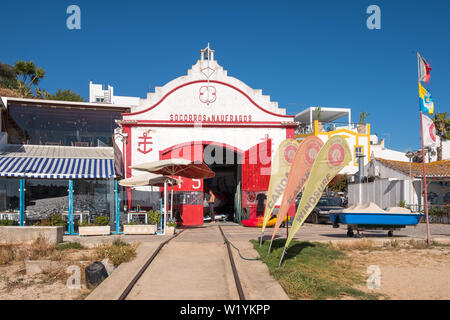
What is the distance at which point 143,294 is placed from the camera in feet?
21.9

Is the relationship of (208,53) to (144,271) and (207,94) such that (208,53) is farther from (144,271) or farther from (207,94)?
(144,271)

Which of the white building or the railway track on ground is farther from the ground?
the white building

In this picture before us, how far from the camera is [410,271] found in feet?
29.0

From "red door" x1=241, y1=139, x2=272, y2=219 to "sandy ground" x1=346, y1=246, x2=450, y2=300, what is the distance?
28.4ft

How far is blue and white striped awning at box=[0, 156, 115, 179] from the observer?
1516cm

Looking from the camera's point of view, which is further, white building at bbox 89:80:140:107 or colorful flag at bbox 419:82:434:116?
white building at bbox 89:80:140:107

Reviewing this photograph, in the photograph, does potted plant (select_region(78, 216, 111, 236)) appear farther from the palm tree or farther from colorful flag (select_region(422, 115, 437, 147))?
the palm tree

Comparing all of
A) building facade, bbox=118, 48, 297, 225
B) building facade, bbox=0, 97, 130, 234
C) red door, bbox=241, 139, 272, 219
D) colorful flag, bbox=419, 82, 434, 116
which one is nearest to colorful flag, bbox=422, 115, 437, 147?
colorful flag, bbox=419, 82, 434, 116

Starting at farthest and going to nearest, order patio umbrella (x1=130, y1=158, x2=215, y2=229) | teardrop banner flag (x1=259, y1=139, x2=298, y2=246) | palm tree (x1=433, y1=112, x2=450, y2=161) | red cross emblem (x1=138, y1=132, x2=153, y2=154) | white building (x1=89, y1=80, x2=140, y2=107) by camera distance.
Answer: palm tree (x1=433, y1=112, x2=450, y2=161) < white building (x1=89, y1=80, x2=140, y2=107) < red cross emblem (x1=138, y1=132, x2=153, y2=154) < patio umbrella (x1=130, y1=158, x2=215, y2=229) < teardrop banner flag (x1=259, y1=139, x2=298, y2=246)

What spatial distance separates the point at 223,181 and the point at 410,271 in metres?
20.8

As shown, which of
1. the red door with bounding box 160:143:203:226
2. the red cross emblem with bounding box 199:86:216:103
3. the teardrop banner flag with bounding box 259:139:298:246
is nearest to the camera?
the teardrop banner flag with bounding box 259:139:298:246

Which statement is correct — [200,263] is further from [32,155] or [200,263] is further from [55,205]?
[32,155]
